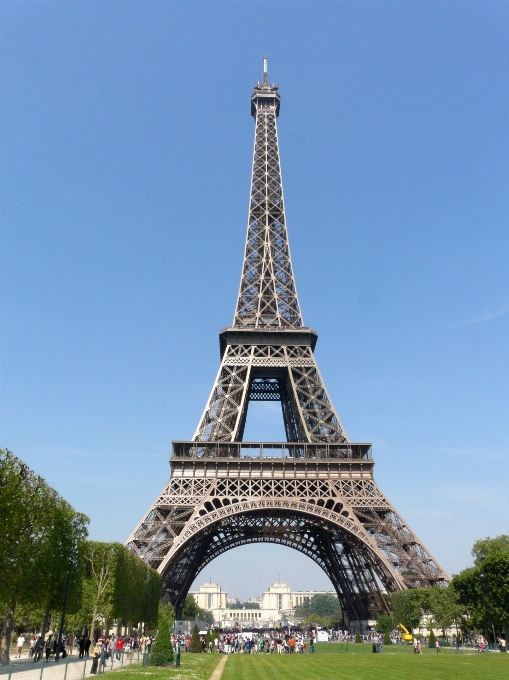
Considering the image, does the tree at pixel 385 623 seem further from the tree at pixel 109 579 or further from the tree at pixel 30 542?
the tree at pixel 30 542

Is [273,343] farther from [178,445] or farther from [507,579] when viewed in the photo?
[507,579]

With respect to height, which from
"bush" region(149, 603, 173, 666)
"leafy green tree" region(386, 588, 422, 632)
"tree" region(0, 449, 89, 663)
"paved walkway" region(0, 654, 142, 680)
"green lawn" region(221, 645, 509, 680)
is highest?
"tree" region(0, 449, 89, 663)

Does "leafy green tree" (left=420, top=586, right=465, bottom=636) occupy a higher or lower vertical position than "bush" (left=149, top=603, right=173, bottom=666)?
higher

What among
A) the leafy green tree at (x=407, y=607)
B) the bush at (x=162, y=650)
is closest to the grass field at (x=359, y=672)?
the bush at (x=162, y=650)

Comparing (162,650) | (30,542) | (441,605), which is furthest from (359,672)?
(441,605)

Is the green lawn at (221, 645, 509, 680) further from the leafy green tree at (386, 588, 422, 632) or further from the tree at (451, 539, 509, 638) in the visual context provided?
the leafy green tree at (386, 588, 422, 632)

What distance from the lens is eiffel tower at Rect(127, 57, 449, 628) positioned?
49.4 m

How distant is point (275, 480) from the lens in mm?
53375

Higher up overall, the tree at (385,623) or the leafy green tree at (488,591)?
the leafy green tree at (488,591)

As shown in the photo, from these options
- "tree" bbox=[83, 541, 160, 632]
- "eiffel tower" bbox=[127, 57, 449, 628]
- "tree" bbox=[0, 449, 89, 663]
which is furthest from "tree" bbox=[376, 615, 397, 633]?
"tree" bbox=[0, 449, 89, 663]

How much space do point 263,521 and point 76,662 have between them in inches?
1183

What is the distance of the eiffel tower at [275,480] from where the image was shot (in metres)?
49.4

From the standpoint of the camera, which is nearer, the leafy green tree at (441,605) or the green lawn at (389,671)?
the green lawn at (389,671)

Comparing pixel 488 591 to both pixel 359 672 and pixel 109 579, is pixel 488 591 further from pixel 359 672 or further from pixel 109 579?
pixel 109 579
